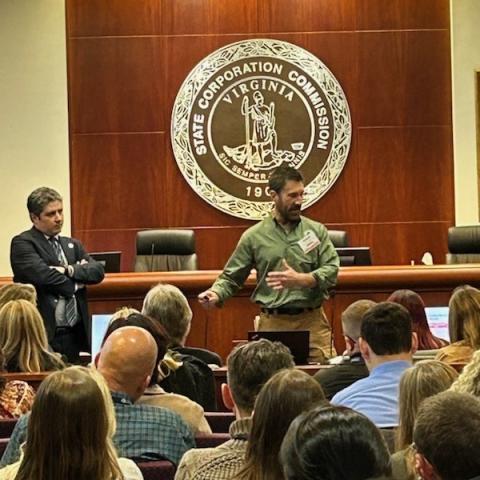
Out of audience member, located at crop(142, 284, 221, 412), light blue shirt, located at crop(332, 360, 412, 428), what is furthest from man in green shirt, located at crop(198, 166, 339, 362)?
light blue shirt, located at crop(332, 360, 412, 428)

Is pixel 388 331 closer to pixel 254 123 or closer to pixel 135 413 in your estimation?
pixel 135 413

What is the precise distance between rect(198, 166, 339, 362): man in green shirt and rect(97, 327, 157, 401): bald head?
2.49m

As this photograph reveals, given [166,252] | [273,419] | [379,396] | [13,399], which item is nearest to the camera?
[273,419]

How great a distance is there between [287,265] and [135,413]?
282 centimetres

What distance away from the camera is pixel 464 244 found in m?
8.90

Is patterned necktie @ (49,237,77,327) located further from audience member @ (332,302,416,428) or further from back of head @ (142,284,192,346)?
audience member @ (332,302,416,428)

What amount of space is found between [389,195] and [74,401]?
305 inches

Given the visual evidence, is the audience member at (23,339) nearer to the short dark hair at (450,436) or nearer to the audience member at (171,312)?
the audience member at (171,312)

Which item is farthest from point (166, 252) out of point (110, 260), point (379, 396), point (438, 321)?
point (379, 396)

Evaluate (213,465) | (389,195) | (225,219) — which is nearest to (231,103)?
(225,219)

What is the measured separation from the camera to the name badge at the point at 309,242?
578 cm

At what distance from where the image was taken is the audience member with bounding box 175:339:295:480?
2.57m

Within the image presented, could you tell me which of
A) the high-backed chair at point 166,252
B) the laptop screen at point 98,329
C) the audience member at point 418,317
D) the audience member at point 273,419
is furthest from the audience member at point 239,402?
the high-backed chair at point 166,252

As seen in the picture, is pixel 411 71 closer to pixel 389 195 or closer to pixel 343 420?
pixel 389 195
